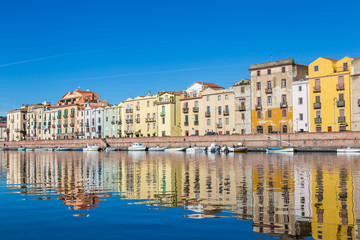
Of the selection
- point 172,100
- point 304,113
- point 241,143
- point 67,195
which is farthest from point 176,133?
point 67,195

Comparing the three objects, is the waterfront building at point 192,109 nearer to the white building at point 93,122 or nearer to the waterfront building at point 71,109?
the white building at point 93,122

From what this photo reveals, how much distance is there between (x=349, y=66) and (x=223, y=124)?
3007 cm

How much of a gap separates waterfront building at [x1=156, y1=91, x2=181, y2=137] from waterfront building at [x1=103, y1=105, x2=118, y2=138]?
17.0m

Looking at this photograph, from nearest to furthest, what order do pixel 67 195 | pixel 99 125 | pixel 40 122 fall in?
pixel 67 195 < pixel 99 125 < pixel 40 122

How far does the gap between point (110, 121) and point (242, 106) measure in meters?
46.2

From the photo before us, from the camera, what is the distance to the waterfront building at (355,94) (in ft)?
258

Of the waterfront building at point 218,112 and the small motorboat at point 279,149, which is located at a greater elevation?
the waterfront building at point 218,112

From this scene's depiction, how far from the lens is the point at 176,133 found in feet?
369

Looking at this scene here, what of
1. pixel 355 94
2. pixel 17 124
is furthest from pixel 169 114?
pixel 17 124

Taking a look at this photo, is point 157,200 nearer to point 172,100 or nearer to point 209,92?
point 209,92

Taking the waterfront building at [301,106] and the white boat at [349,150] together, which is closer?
the white boat at [349,150]

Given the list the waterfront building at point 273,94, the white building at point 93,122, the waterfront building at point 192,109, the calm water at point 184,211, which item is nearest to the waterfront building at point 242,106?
the waterfront building at point 273,94

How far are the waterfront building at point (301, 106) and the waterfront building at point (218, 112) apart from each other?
15327mm

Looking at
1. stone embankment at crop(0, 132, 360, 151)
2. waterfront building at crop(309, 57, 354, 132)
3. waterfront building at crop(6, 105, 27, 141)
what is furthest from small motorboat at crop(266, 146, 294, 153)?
waterfront building at crop(6, 105, 27, 141)
